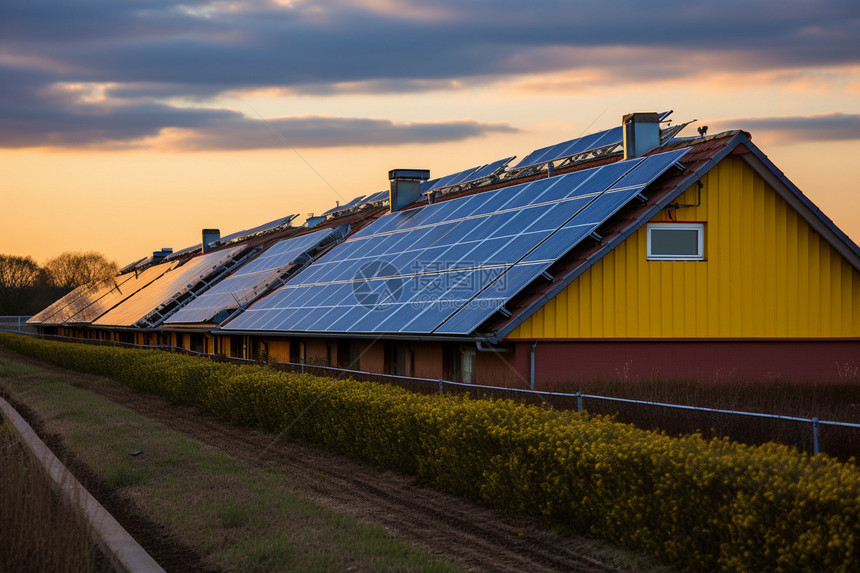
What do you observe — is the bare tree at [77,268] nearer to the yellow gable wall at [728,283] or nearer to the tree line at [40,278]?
the tree line at [40,278]

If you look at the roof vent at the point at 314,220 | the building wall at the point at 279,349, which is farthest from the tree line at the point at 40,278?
the building wall at the point at 279,349

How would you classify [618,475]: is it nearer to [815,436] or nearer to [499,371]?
[815,436]

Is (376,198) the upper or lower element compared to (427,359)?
upper

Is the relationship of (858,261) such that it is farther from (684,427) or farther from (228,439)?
(228,439)

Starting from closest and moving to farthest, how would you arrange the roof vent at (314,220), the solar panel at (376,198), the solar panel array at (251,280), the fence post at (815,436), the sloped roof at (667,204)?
the fence post at (815,436), the sloped roof at (667,204), the solar panel array at (251,280), the solar panel at (376,198), the roof vent at (314,220)

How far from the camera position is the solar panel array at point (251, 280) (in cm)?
3612

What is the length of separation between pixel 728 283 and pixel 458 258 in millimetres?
6674

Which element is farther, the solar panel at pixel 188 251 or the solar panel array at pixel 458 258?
the solar panel at pixel 188 251

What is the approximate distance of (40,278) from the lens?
426ft

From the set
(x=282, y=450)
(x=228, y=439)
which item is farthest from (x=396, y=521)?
(x=228, y=439)

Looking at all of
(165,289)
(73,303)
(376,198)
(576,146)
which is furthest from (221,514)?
(73,303)

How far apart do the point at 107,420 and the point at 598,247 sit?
12417 mm
